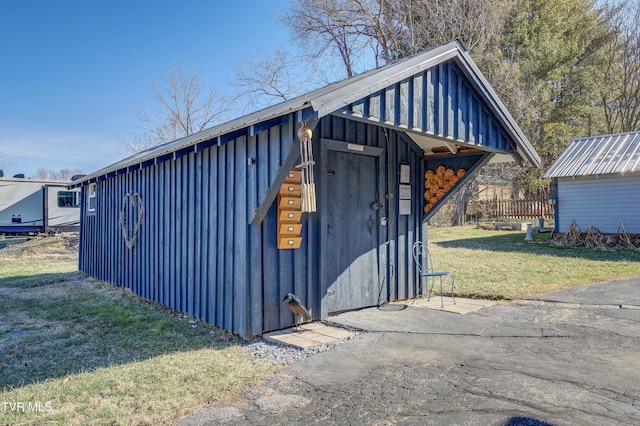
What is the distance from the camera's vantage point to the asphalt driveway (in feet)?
8.45

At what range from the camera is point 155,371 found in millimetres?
3379

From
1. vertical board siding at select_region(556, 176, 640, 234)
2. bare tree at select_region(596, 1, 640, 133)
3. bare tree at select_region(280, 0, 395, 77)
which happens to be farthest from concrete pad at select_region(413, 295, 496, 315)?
bare tree at select_region(596, 1, 640, 133)

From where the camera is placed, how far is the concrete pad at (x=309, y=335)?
4055 mm

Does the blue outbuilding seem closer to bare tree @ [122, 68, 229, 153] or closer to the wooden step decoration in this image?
the wooden step decoration

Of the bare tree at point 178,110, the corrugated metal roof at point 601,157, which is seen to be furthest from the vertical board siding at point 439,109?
the bare tree at point 178,110

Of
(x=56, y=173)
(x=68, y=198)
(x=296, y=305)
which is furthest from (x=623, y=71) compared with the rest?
(x=56, y=173)

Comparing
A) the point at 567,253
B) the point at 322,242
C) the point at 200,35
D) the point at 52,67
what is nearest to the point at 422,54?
the point at 322,242

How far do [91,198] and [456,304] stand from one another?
26.4ft

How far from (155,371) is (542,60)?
21.5 metres

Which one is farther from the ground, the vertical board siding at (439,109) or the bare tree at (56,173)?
the bare tree at (56,173)

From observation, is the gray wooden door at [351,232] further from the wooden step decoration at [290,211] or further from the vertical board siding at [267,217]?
the wooden step decoration at [290,211]

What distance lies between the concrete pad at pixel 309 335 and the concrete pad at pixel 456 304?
1578mm

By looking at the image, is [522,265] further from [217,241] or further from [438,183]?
[217,241]

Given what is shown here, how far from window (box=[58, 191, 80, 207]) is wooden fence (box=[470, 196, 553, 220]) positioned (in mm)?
19270
